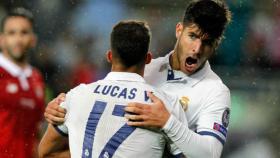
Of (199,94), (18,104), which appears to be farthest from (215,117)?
(18,104)

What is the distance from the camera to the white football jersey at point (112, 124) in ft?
6.55

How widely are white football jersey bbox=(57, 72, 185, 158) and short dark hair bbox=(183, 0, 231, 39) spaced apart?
394 millimetres

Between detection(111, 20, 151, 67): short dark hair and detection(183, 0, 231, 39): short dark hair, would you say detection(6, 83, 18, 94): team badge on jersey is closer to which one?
detection(183, 0, 231, 39): short dark hair

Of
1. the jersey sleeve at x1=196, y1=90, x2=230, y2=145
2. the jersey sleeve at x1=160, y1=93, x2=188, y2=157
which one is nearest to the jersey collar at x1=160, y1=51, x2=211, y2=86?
the jersey sleeve at x1=196, y1=90, x2=230, y2=145

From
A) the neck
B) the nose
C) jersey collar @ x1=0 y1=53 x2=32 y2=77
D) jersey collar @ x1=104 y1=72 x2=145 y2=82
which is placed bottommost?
jersey collar @ x1=0 y1=53 x2=32 y2=77

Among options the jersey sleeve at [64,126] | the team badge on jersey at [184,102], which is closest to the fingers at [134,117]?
the jersey sleeve at [64,126]

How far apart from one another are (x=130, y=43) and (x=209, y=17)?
424 millimetres

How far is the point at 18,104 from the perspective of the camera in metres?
3.95

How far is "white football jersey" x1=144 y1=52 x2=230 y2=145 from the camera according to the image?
A: 7.34 ft

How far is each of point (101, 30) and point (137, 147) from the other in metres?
4.23

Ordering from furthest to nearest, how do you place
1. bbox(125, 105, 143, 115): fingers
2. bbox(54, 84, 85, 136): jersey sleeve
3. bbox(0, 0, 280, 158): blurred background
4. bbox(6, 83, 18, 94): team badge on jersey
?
1. bbox(0, 0, 280, 158): blurred background
2. bbox(6, 83, 18, 94): team badge on jersey
3. bbox(54, 84, 85, 136): jersey sleeve
4. bbox(125, 105, 143, 115): fingers

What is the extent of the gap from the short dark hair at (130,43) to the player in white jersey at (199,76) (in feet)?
0.89

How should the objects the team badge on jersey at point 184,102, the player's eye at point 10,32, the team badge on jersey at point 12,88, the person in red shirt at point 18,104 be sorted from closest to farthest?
the team badge on jersey at point 184,102, the person in red shirt at point 18,104, the team badge on jersey at point 12,88, the player's eye at point 10,32

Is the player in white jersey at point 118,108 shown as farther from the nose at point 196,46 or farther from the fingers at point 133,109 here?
the nose at point 196,46
